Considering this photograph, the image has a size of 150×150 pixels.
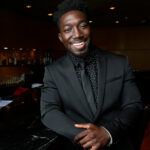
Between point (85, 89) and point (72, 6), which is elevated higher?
point (72, 6)

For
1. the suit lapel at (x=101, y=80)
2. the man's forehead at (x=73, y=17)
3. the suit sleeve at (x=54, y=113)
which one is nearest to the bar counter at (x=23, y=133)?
the suit sleeve at (x=54, y=113)

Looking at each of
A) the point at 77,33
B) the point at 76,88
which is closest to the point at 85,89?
the point at 76,88

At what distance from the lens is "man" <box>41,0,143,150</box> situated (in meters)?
0.98

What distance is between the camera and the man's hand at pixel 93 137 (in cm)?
83

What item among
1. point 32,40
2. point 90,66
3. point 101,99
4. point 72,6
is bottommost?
point 101,99

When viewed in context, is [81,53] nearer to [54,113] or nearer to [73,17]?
[73,17]

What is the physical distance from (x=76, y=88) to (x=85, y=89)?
0.17 ft

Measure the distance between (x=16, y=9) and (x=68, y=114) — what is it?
14.8ft

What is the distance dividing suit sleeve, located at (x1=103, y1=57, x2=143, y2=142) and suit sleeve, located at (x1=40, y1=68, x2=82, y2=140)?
174 mm

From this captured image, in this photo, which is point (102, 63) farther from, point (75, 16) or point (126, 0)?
point (126, 0)

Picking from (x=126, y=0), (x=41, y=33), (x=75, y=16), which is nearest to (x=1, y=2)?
(x=41, y=33)

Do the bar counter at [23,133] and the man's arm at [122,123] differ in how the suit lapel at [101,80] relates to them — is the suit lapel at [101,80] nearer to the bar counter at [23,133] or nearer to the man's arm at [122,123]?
the man's arm at [122,123]

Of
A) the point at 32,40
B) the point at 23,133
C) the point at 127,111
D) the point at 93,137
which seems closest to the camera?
the point at 93,137

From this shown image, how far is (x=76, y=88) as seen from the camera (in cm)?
102
